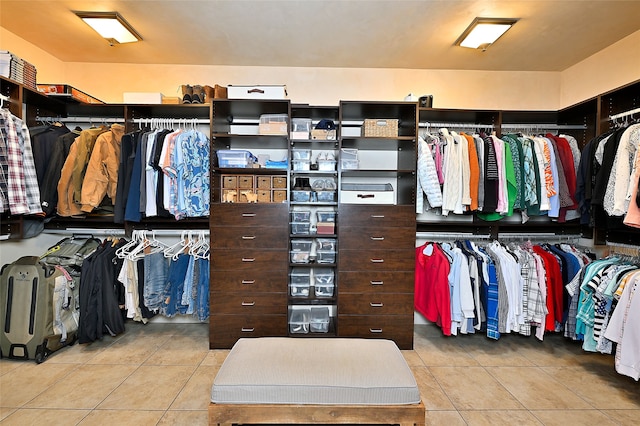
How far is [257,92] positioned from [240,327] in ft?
6.92

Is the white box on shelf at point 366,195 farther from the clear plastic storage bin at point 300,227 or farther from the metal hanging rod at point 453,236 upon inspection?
the metal hanging rod at point 453,236

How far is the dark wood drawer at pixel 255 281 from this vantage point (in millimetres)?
2771

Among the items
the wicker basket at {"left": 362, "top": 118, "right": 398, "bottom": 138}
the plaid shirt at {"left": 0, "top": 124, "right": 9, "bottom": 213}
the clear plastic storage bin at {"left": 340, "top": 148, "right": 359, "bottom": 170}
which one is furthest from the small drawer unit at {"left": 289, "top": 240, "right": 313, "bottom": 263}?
the plaid shirt at {"left": 0, "top": 124, "right": 9, "bottom": 213}

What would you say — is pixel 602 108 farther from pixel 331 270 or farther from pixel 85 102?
pixel 85 102

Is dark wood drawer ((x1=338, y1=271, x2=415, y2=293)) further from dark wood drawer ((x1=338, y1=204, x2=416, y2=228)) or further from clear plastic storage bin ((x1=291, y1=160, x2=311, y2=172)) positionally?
clear plastic storage bin ((x1=291, y1=160, x2=311, y2=172))

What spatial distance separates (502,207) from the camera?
9.09ft

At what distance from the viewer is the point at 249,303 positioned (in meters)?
2.78

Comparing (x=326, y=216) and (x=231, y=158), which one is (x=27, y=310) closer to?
(x=231, y=158)

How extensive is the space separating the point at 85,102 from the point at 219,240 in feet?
6.12

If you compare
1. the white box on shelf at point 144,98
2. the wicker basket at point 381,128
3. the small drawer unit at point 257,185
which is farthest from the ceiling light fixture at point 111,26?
the wicker basket at point 381,128

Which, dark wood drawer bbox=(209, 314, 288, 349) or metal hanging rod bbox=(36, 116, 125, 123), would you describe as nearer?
dark wood drawer bbox=(209, 314, 288, 349)

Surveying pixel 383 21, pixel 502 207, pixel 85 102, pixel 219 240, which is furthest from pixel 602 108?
pixel 85 102

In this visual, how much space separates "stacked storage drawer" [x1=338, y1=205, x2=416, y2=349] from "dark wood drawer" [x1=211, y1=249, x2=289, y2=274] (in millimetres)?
520

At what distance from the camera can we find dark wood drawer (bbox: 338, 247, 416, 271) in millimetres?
2801
